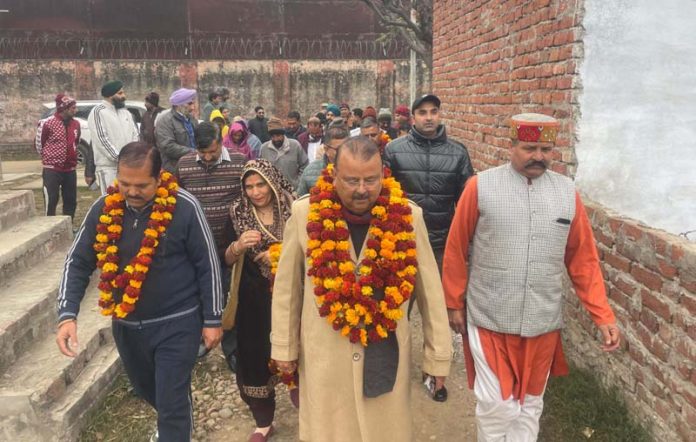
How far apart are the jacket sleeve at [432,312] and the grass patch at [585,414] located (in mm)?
1427

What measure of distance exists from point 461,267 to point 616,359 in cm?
144

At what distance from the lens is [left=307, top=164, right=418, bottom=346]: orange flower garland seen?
2553 millimetres

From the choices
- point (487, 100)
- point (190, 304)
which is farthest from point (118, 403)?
point (487, 100)

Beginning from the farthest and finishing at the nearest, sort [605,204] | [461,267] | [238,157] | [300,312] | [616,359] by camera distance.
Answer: [238,157] → [605,204] → [616,359] → [461,267] → [300,312]

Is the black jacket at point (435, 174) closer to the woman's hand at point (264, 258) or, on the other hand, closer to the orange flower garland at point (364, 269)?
the woman's hand at point (264, 258)

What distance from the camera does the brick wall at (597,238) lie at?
2.94 meters

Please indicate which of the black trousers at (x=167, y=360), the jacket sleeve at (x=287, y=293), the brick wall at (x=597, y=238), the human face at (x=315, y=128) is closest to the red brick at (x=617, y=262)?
the brick wall at (x=597, y=238)

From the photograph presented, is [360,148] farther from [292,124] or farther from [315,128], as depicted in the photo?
[292,124]

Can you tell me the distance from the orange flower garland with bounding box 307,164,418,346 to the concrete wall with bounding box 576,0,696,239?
1.98 meters

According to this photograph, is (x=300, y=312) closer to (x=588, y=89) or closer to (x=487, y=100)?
(x=588, y=89)

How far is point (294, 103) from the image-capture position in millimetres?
21938

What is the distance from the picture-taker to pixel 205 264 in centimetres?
310

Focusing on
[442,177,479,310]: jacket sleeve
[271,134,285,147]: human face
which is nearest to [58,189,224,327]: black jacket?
[442,177,479,310]: jacket sleeve

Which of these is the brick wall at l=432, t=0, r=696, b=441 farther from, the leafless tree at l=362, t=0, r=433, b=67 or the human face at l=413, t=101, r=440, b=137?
the leafless tree at l=362, t=0, r=433, b=67
